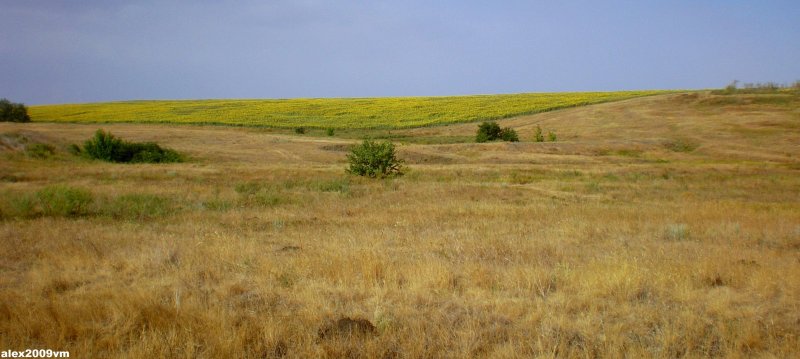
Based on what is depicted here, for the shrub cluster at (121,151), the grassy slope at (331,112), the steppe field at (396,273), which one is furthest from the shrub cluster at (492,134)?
the steppe field at (396,273)

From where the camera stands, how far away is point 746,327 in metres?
4.67

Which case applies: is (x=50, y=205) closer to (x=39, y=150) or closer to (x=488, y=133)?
(x=39, y=150)

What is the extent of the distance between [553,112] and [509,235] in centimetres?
5935

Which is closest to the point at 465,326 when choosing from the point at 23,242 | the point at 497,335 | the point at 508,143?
the point at 497,335

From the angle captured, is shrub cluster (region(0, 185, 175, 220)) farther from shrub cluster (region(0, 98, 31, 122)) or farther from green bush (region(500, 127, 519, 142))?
shrub cluster (region(0, 98, 31, 122))

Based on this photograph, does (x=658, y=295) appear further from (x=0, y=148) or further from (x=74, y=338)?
(x=0, y=148)

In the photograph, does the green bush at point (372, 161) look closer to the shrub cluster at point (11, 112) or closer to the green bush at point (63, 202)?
the green bush at point (63, 202)

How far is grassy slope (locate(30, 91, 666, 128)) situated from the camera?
206 feet

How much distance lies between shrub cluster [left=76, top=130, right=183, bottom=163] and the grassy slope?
80.9 feet

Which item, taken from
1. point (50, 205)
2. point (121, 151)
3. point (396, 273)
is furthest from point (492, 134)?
point (396, 273)

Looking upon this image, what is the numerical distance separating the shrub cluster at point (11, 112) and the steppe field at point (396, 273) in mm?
42534

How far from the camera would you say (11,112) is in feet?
174

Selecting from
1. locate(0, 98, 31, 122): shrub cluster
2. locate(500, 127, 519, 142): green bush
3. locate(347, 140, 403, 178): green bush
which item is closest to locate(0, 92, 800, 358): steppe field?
locate(347, 140, 403, 178): green bush

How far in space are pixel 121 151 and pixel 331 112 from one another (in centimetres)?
4058
